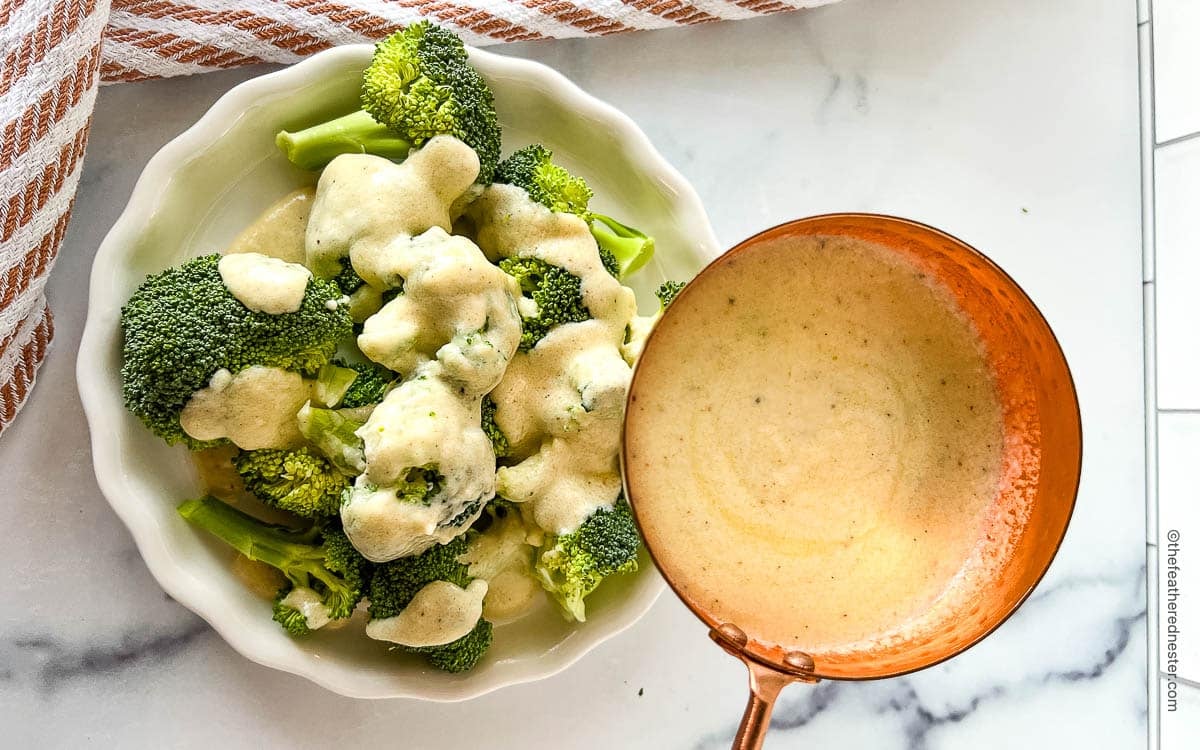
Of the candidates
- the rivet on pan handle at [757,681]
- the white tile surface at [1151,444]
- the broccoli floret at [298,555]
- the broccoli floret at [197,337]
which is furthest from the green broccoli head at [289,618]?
the white tile surface at [1151,444]

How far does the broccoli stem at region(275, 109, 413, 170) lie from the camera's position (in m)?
1.46

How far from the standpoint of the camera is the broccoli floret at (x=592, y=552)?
1424 mm

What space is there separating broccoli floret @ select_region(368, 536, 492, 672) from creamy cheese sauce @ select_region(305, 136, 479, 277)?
1.32ft

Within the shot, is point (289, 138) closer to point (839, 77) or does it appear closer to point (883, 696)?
point (839, 77)

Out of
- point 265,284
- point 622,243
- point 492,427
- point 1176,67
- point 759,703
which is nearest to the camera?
point 759,703

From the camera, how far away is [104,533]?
1589 mm

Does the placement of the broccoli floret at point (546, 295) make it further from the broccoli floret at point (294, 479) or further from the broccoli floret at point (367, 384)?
the broccoli floret at point (294, 479)

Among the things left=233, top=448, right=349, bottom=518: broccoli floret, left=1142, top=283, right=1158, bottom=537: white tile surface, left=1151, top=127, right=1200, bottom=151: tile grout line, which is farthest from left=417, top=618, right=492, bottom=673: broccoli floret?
left=1151, top=127, right=1200, bottom=151: tile grout line

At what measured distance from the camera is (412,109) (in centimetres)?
139

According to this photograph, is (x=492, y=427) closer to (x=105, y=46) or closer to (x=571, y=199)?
(x=571, y=199)

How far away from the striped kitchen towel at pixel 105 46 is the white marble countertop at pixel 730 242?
5 centimetres

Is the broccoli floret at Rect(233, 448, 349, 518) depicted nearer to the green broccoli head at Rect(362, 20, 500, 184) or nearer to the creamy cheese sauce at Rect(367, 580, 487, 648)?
the creamy cheese sauce at Rect(367, 580, 487, 648)

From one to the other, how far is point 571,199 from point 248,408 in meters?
0.52

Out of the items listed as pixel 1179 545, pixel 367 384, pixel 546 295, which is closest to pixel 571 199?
pixel 546 295
